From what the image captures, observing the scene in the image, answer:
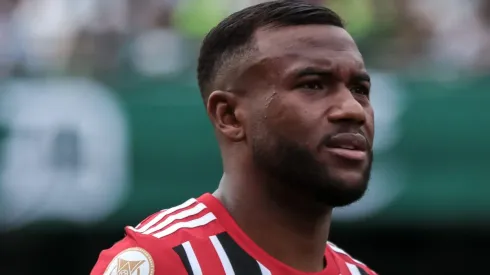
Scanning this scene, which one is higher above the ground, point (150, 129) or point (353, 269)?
point (150, 129)

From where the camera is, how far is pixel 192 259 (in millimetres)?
3018

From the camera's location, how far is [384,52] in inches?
320

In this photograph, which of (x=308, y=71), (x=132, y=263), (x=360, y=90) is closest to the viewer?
(x=132, y=263)

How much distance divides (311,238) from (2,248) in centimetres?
587

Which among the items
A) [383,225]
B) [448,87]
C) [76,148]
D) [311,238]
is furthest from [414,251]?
[311,238]

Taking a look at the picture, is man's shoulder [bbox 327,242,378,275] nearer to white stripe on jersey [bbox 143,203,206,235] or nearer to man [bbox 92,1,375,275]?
man [bbox 92,1,375,275]

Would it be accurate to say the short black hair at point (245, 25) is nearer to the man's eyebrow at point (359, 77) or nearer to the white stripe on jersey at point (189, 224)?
the man's eyebrow at point (359, 77)

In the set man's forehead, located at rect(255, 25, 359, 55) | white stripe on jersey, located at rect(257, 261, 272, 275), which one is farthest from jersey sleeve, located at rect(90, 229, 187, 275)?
man's forehead, located at rect(255, 25, 359, 55)

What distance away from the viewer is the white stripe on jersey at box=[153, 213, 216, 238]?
3.06 meters

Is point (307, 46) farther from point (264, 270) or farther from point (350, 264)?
point (350, 264)

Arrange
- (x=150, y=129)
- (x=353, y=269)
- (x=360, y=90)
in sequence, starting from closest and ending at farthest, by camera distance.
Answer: (x=360, y=90) < (x=353, y=269) < (x=150, y=129)

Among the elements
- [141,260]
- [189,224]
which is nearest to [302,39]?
[189,224]

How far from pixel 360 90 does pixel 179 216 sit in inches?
25.7

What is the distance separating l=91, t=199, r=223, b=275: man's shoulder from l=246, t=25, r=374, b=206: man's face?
26 cm
